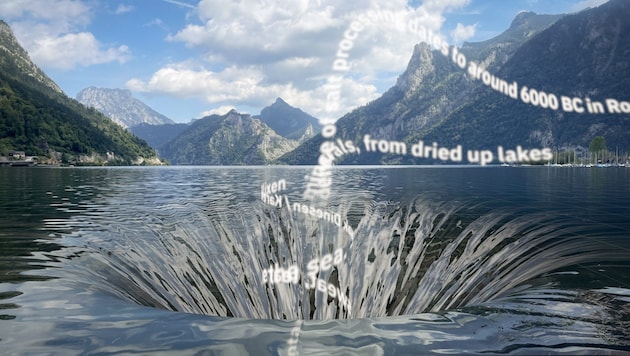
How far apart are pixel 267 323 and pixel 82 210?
2535cm

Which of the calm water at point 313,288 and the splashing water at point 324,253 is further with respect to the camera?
the splashing water at point 324,253

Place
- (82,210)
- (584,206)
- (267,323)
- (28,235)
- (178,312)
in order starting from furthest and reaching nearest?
(584,206), (82,210), (28,235), (178,312), (267,323)

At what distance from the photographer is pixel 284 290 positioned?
1027cm

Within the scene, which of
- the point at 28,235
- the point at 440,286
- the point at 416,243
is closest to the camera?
the point at 440,286

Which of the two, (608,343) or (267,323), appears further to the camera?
(267,323)

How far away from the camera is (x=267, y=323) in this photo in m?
7.85

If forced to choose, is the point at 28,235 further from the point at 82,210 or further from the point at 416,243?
the point at 416,243

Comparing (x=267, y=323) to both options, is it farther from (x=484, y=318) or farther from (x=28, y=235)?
(x=28, y=235)

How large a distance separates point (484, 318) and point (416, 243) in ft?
26.5

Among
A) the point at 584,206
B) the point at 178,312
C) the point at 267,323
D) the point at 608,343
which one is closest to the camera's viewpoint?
the point at 608,343

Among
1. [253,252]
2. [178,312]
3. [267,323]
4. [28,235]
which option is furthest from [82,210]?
[267,323]

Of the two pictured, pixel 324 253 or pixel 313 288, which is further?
pixel 324 253

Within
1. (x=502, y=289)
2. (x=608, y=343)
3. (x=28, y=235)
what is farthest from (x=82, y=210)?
(x=608, y=343)

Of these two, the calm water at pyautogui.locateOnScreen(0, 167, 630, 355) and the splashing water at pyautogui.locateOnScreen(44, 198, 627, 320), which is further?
the splashing water at pyautogui.locateOnScreen(44, 198, 627, 320)
